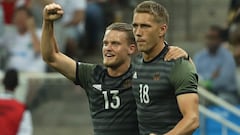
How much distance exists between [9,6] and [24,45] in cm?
108

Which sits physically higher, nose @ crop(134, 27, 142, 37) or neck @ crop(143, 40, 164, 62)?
nose @ crop(134, 27, 142, 37)

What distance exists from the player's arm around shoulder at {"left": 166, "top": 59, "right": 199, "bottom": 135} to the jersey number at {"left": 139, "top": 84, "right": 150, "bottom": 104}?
0.92 ft

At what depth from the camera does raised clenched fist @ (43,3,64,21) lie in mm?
7802

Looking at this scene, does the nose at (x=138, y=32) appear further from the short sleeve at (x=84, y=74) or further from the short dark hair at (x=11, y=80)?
the short dark hair at (x=11, y=80)

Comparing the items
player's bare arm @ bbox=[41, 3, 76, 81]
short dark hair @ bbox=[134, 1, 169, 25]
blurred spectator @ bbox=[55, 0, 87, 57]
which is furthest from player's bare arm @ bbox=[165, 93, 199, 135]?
blurred spectator @ bbox=[55, 0, 87, 57]

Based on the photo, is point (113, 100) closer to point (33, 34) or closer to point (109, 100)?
point (109, 100)

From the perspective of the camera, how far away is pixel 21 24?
1377 cm

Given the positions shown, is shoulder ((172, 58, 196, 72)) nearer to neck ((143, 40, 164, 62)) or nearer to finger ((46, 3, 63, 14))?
neck ((143, 40, 164, 62))

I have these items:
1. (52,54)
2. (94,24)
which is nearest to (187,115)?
(52,54)

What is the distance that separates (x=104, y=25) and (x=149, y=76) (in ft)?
24.1

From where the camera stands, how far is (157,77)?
739 centimetres

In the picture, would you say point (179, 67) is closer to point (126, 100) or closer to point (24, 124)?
point (126, 100)

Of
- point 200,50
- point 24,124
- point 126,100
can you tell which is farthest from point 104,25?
point 126,100

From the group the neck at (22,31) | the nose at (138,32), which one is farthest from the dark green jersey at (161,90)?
the neck at (22,31)
